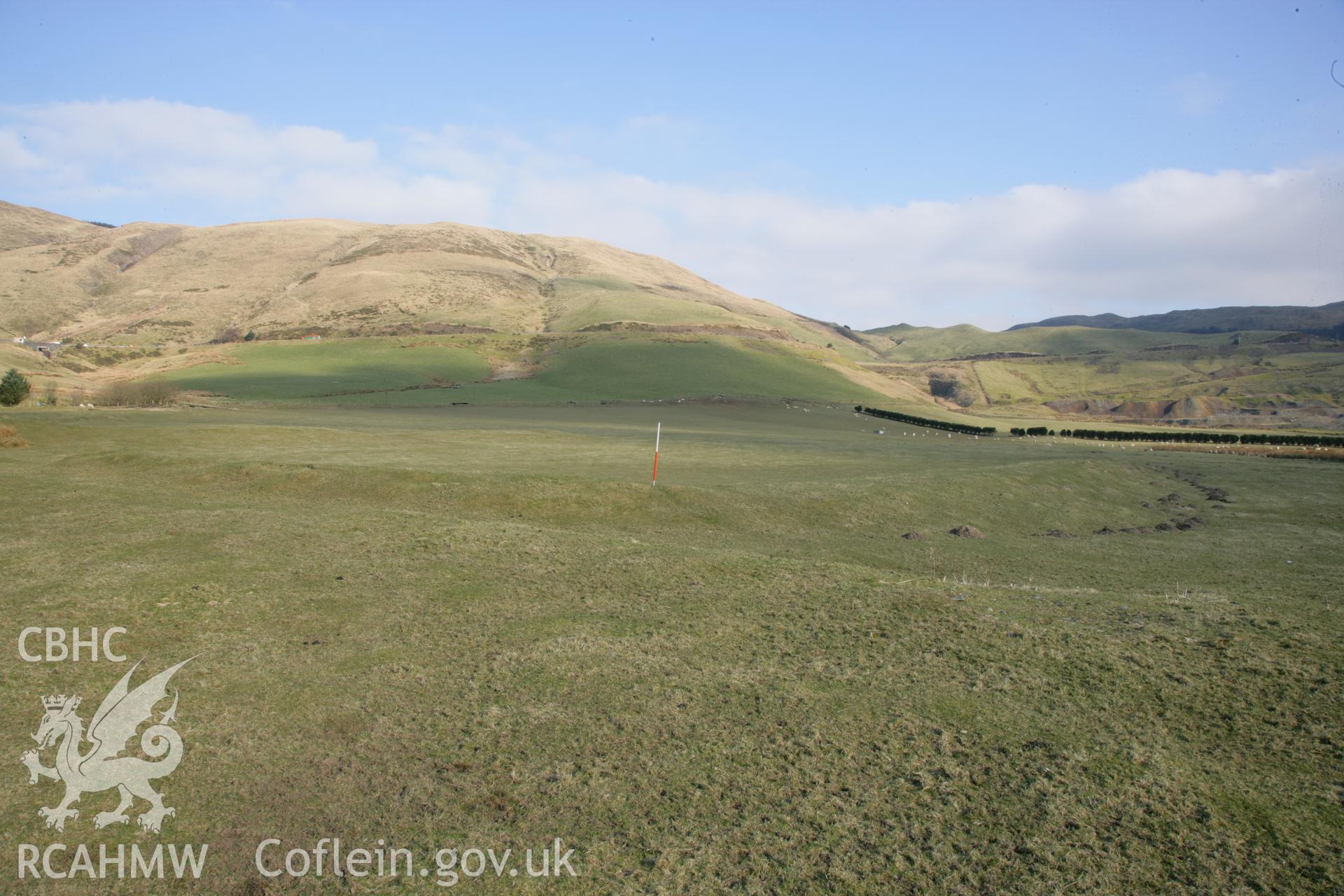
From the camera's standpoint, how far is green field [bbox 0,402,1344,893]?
7.76 metres

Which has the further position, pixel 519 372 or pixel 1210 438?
pixel 519 372

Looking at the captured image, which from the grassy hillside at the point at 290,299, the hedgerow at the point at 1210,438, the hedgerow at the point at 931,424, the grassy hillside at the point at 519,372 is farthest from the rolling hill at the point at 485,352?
the hedgerow at the point at 1210,438

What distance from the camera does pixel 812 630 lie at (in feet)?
43.6

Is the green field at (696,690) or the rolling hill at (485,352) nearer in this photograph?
the green field at (696,690)

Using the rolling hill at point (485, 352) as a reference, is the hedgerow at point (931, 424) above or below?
below

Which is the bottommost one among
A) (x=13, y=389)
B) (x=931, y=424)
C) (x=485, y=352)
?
(x=13, y=389)

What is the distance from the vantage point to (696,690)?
35.9 ft

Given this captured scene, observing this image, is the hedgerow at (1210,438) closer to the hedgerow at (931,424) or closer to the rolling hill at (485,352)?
the hedgerow at (931,424)

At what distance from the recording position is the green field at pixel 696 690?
776cm

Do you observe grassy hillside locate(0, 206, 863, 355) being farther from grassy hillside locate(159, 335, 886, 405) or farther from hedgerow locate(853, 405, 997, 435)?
hedgerow locate(853, 405, 997, 435)

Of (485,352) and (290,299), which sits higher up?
(290,299)

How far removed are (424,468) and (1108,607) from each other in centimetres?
2140

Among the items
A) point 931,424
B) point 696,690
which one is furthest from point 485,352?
point 696,690

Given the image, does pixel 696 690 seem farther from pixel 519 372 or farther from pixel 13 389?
pixel 519 372
